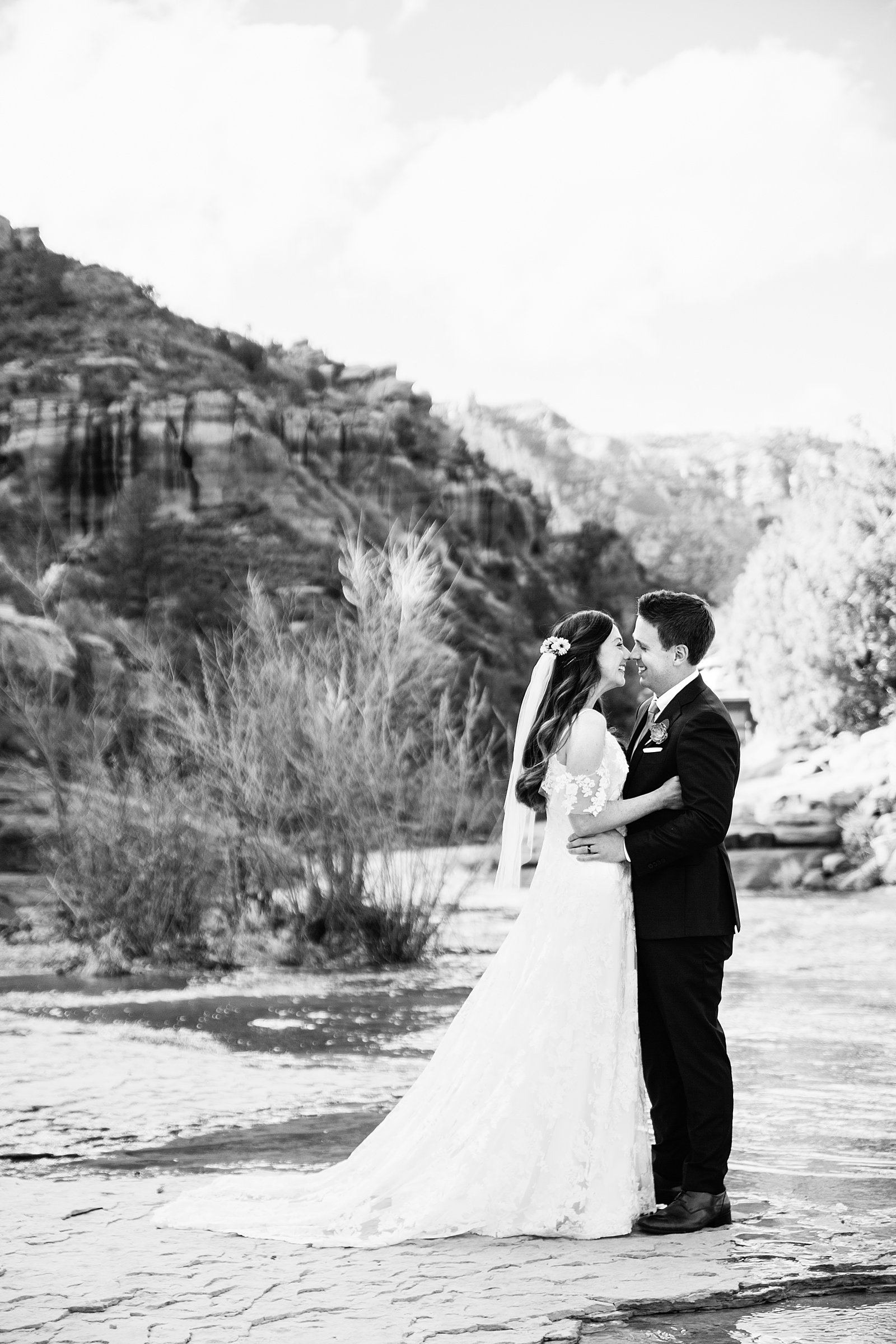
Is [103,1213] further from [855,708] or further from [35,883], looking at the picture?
[855,708]

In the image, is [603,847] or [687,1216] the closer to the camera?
[687,1216]

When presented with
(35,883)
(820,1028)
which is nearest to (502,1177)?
(820,1028)

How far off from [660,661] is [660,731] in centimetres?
23

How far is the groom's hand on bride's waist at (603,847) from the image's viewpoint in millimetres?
4691

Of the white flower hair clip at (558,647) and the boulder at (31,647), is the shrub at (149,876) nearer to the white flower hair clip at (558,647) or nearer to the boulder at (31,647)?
the boulder at (31,647)

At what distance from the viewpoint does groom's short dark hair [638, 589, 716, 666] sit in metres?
4.68

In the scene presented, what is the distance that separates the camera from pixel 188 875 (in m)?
12.7

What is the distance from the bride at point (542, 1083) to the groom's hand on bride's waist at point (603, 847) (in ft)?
0.19

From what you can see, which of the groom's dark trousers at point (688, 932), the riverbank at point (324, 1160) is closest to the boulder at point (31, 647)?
the riverbank at point (324, 1160)

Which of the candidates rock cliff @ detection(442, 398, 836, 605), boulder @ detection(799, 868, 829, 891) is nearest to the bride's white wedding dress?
boulder @ detection(799, 868, 829, 891)

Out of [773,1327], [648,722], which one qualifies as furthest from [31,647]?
[773,1327]

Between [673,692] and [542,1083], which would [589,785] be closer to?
[673,692]

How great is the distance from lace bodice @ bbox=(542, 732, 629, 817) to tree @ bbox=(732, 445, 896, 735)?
2328 centimetres

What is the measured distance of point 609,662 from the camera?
483 cm
